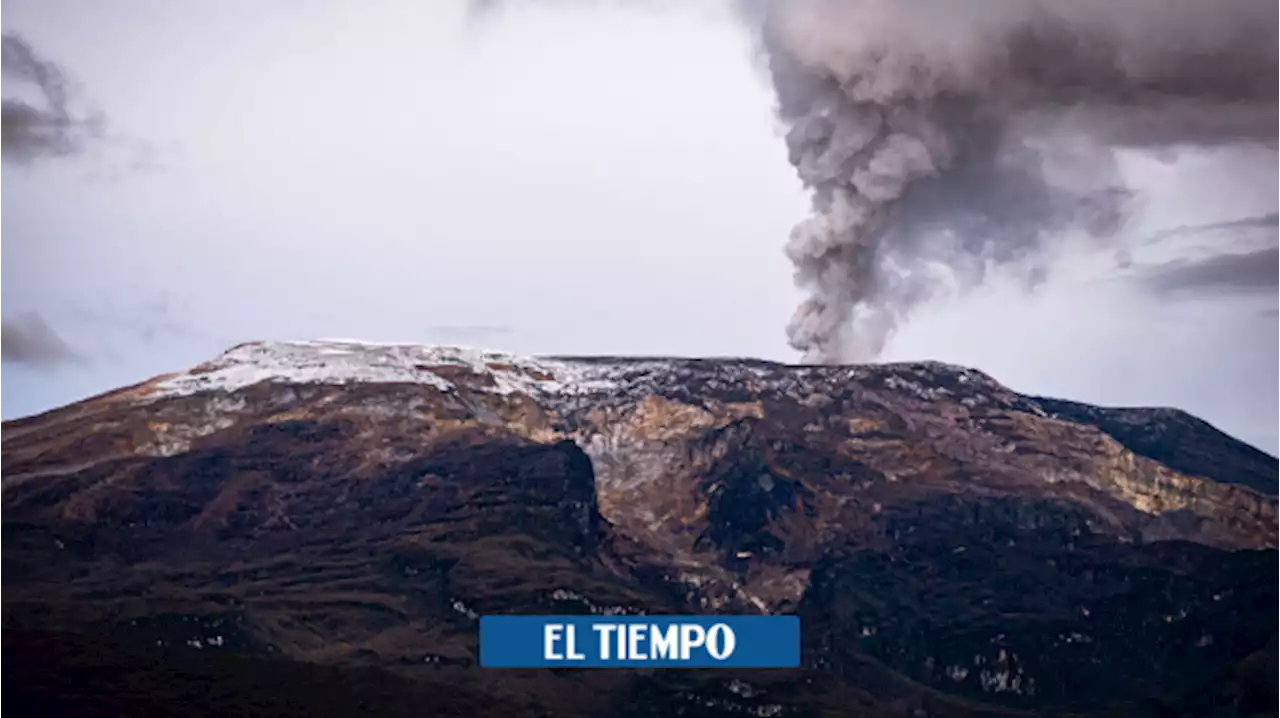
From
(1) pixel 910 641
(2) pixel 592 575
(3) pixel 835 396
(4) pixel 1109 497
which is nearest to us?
(1) pixel 910 641

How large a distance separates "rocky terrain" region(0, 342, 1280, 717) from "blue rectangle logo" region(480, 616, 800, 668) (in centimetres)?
445

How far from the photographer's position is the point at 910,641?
134250 millimetres

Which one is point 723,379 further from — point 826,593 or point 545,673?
point 545,673

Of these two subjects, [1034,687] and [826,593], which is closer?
[1034,687]

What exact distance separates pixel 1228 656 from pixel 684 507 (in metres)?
50.4

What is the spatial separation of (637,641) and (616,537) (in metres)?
51.6

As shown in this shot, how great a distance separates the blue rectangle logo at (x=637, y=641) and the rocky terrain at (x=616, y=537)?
445cm

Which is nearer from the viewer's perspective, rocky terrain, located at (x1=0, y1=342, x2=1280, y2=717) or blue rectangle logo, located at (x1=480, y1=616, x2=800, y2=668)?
blue rectangle logo, located at (x1=480, y1=616, x2=800, y2=668)

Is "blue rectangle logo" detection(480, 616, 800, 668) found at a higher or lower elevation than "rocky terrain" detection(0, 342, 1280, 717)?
lower

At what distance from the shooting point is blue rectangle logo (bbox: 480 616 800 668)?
90.3 meters

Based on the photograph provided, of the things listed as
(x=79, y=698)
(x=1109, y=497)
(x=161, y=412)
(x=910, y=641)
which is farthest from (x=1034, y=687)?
(x=161, y=412)

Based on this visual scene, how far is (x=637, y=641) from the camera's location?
103m

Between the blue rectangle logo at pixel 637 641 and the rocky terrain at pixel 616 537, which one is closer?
the blue rectangle logo at pixel 637 641

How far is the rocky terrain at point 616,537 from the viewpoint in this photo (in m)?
116
